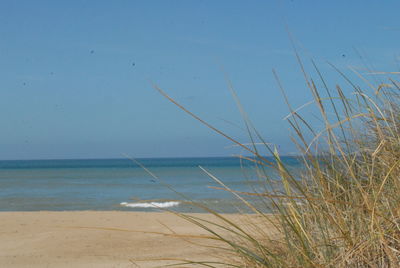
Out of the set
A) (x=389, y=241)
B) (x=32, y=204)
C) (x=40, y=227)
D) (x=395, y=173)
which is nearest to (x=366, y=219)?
(x=389, y=241)

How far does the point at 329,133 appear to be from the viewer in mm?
2283

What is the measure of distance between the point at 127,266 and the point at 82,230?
3030mm

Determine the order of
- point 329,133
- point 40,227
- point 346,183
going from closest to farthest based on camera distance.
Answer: point 329,133 → point 346,183 → point 40,227

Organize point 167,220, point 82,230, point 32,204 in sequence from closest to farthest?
point 82,230 → point 167,220 → point 32,204

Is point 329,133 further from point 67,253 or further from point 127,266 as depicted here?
point 67,253

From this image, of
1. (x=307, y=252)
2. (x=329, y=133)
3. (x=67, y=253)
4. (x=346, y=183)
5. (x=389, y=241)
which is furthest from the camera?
(x=67, y=253)

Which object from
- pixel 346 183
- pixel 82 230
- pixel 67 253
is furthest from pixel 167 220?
pixel 346 183

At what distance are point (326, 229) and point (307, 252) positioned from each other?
0.39ft

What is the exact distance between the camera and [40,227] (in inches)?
346

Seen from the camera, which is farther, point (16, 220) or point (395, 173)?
point (16, 220)

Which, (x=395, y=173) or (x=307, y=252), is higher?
(x=395, y=173)

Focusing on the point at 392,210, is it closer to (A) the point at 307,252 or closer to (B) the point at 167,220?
(A) the point at 307,252

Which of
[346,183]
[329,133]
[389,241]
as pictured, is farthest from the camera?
[346,183]

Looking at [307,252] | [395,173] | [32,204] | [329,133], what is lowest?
[32,204]
